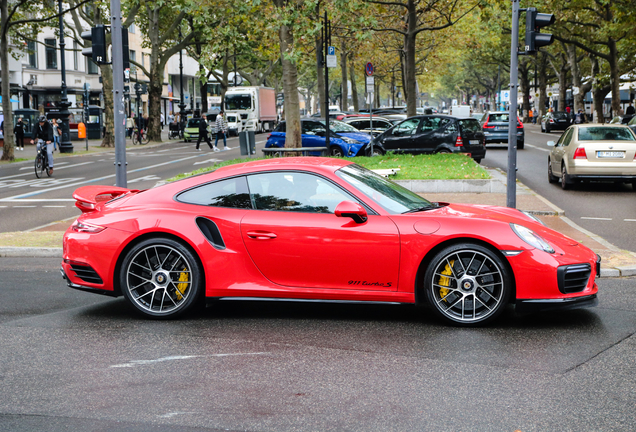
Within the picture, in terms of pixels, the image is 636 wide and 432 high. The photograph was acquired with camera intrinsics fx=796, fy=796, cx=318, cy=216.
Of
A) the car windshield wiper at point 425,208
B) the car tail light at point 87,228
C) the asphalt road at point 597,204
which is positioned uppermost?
the car windshield wiper at point 425,208

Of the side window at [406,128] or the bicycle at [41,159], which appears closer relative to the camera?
the bicycle at [41,159]

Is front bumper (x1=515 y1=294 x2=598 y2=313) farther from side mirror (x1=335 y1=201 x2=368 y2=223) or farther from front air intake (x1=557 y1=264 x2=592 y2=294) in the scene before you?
side mirror (x1=335 y1=201 x2=368 y2=223)

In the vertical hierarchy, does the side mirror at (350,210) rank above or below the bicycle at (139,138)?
below

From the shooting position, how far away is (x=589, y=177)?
17.2 metres

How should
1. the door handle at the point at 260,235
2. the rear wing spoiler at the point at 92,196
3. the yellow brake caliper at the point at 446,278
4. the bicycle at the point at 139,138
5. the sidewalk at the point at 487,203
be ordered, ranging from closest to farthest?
1. the yellow brake caliper at the point at 446,278
2. the door handle at the point at 260,235
3. the rear wing spoiler at the point at 92,196
4. the sidewalk at the point at 487,203
5. the bicycle at the point at 139,138

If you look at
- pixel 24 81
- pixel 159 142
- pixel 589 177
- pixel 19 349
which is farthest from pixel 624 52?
pixel 19 349

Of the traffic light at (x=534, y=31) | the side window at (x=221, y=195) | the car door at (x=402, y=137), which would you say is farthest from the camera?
the car door at (x=402, y=137)

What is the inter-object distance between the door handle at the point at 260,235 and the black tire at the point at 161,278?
50cm

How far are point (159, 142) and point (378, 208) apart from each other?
138 ft

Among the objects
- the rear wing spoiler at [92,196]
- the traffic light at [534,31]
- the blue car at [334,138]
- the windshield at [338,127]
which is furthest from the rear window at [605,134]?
the rear wing spoiler at [92,196]

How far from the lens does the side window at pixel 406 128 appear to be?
80.7ft

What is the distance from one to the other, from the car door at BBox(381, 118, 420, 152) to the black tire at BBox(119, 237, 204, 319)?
18656 mm

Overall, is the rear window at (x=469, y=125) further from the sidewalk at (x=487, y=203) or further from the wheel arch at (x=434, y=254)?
the wheel arch at (x=434, y=254)

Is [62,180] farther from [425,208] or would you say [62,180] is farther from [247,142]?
[425,208]
